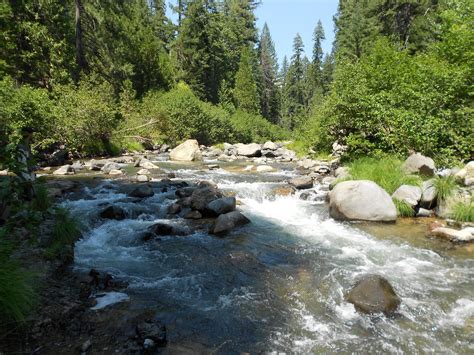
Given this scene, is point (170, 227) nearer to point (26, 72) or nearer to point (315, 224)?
point (315, 224)

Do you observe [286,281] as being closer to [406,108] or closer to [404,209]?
[404,209]

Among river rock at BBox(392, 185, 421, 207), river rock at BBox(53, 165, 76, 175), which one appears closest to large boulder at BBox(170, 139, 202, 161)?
river rock at BBox(53, 165, 76, 175)

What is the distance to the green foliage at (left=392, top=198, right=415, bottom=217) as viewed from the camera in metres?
10.2

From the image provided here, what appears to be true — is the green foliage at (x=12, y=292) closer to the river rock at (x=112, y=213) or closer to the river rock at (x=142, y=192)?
the river rock at (x=112, y=213)

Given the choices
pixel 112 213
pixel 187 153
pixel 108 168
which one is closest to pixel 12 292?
pixel 112 213

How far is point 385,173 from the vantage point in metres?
11.8

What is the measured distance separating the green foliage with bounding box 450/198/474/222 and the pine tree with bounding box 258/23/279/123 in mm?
63291

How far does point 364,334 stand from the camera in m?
4.91

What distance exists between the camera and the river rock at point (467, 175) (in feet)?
33.4

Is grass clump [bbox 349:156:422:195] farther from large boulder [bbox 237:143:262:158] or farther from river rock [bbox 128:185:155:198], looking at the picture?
large boulder [bbox 237:143:262:158]

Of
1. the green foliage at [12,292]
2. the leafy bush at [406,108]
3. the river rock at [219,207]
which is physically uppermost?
the leafy bush at [406,108]

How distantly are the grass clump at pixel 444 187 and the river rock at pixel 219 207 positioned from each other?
6.03 m

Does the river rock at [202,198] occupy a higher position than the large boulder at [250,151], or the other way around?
the large boulder at [250,151]

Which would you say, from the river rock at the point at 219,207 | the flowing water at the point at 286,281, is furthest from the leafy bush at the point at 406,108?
the river rock at the point at 219,207
